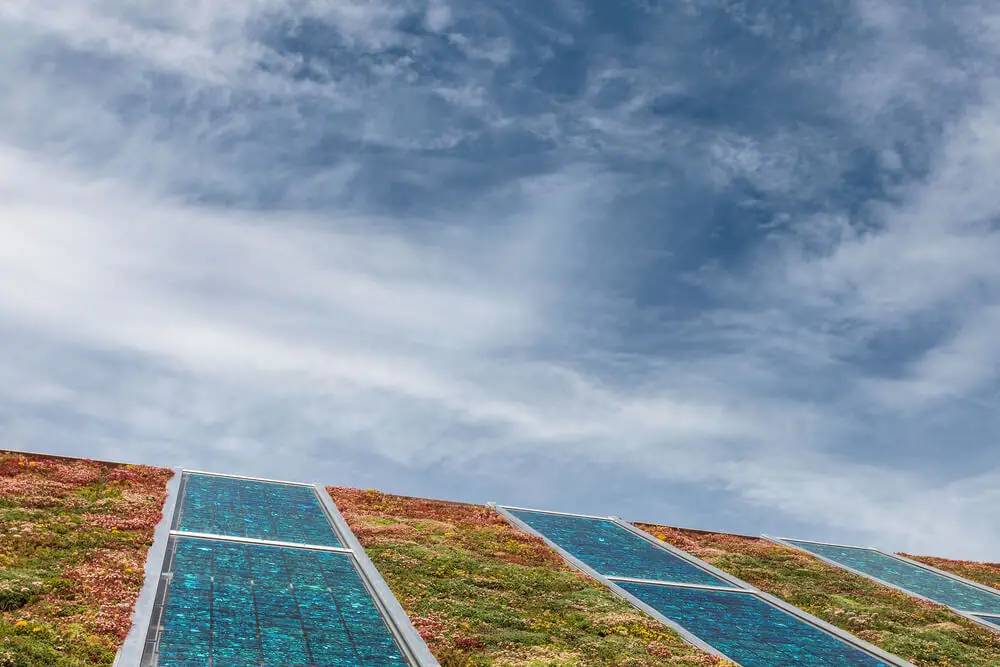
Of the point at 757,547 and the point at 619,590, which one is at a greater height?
the point at 757,547

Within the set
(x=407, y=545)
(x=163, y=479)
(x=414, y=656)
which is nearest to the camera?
(x=414, y=656)

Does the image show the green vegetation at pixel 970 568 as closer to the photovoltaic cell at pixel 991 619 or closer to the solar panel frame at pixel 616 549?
the photovoltaic cell at pixel 991 619

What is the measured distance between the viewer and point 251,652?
A: 1741 cm

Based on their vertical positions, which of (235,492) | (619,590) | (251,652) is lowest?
(251,652)

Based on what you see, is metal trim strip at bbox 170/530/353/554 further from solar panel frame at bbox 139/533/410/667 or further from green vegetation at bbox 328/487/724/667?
green vegetation at bbox 328/487/724/667

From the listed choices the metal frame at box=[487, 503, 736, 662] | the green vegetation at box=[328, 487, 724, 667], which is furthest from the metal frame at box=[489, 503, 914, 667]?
the green vegetation at box=[328, 487, 724, 667]

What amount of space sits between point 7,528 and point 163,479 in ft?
28.1

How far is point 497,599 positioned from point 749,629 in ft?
25.5

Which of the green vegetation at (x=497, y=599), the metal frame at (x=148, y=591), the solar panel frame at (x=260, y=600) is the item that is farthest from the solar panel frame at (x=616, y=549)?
the metal frame at (x=148, y=591)

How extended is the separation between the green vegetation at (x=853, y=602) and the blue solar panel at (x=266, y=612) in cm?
1591

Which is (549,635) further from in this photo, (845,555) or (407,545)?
(845,555)

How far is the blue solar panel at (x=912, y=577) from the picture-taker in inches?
1282

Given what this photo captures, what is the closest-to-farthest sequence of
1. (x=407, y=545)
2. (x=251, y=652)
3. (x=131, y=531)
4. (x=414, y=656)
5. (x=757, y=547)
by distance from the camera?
(x=251, y=652)
(x=414, y=656)
(x=131, y=531)
(x=407, y=545)
(x=757, y=547)

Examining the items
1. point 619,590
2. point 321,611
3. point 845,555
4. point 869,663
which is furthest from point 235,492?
point 845,555
